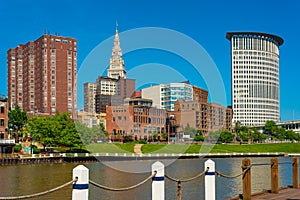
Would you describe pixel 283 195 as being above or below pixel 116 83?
below

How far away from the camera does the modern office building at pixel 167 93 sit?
76.9 feet

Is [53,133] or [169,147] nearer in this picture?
[169,147]

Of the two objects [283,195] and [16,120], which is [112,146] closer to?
[283,195]

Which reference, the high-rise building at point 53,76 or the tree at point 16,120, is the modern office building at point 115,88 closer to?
the tree at point 16,120

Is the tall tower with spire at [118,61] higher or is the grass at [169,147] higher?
the tall tower with spire at [118,61]

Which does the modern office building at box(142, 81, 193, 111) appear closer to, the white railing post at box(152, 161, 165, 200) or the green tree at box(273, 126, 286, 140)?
the white railing post at box(152, 161, 165, 200)

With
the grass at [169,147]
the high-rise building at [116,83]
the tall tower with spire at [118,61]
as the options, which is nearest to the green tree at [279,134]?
the grass at [169,147]

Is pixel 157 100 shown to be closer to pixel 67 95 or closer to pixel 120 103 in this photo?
pixel 120 103

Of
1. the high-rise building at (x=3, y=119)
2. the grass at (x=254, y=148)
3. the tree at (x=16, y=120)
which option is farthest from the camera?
the grass at (x=254, y=148)

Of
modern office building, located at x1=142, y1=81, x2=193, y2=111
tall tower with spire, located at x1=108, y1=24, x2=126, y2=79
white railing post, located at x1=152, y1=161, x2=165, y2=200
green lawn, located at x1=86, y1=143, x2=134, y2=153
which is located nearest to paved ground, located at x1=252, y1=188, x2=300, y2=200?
white railing post, located at x1=152, y1=161, x2=165, y2=200

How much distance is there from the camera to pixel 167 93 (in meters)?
24.6

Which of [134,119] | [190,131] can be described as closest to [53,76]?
[190,131]

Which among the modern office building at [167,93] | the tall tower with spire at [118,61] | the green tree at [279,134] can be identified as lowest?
the green tree at [279,134]

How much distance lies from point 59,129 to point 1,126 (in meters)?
13.0
